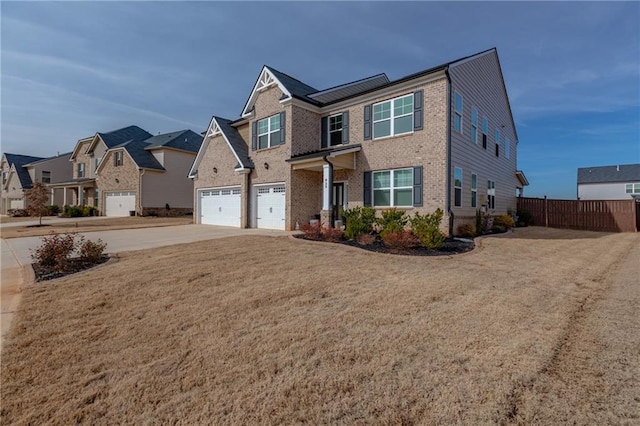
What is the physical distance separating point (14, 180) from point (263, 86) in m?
44.9

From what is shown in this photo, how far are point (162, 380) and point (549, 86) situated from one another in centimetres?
2235

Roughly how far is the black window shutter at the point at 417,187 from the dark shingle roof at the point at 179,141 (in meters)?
24.6

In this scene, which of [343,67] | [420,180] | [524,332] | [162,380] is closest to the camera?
[162,380]

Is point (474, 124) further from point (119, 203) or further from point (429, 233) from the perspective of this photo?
point (119, 203)

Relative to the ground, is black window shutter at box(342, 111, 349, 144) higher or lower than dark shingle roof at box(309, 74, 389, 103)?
lower

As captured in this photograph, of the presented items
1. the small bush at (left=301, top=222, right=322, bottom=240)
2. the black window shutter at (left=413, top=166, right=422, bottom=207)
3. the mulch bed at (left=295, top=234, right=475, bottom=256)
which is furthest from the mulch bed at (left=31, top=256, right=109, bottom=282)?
the black window shutter at (left=413, top=166, right=422, bottom=207)

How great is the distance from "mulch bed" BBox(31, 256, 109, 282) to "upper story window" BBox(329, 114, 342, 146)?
430 inches

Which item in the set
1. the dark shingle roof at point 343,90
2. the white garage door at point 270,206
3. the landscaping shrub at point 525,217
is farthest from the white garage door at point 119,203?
the landscaping shrub at point 525,217

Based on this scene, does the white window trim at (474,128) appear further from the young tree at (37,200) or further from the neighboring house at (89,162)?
the neighboring house at (89,162)

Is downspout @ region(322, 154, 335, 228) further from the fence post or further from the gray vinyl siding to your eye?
the fence post

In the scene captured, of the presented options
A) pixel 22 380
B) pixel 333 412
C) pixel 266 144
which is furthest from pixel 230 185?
pixel 333 412

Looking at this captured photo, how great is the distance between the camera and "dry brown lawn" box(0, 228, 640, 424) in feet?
7.64

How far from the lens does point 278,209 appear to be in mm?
15367

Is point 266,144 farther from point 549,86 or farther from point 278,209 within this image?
point 549,86
